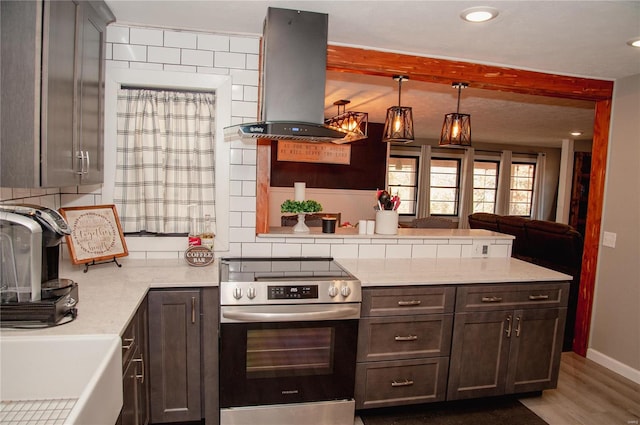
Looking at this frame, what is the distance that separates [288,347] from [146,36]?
2.06 meters

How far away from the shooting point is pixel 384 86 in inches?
159

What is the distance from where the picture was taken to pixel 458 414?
2.46 meters

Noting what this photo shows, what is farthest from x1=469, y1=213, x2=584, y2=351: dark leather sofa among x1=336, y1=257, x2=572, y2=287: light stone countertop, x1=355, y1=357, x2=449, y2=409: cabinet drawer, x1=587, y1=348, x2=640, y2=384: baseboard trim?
x1=355, y1=357, x2=449, y2=409: cabinet drawer

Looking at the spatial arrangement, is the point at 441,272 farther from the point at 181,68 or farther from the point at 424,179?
the point at 424,179

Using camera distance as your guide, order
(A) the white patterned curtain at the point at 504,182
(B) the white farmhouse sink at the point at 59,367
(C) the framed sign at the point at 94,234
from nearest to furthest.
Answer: (B) the white farmhouse sink at the point at 59,367 → (C) the framed sign at the point at 94,234 → (A) the white patterned curtain at the point at 504,182

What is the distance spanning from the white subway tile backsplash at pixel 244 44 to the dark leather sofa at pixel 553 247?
350 cm

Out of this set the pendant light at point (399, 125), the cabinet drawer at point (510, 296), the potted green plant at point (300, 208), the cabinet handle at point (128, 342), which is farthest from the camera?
the pendant light at point (399, 125)

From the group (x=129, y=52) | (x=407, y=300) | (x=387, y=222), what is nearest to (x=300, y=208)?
(x=387, y=222)

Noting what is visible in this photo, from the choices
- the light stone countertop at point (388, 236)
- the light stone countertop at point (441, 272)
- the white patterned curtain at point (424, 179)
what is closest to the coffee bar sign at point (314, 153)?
the white patterned curtain at point (424, 179)

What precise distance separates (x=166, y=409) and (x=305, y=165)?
4.96 metres

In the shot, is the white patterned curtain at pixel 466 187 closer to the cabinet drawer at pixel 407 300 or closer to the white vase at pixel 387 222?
the white vase at pixel 387 222

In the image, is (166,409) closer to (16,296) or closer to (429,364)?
(16,296)

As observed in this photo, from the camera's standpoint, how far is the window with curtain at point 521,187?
8.78 meters

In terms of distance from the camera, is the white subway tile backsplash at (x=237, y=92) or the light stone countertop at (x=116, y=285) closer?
the light stone countertop at (x=116, y=285)
